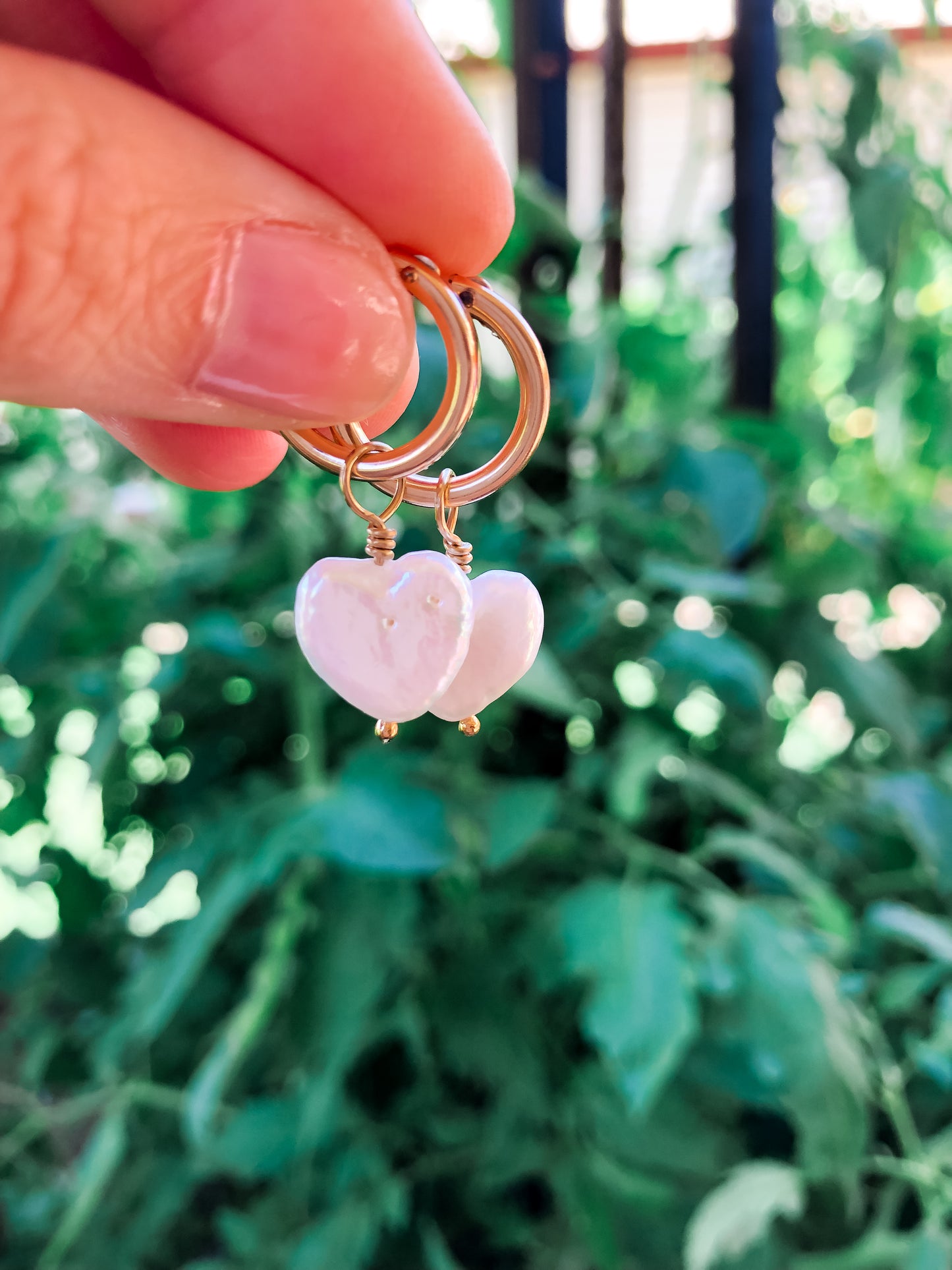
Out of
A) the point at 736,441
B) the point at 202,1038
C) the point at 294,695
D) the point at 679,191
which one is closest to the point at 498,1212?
the point at 202,1038

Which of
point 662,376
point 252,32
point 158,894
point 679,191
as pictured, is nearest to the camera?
point 252,32

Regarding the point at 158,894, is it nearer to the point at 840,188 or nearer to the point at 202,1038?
the point at 202,1038

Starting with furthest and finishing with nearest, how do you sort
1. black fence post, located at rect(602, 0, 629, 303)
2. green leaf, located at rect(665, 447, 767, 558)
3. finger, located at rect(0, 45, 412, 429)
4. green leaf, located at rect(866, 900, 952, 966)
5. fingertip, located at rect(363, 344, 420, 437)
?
Answer: black fence post, located at rect(602, 0, 629, 303), green leaf, located at rect(665, 447, 767, 558), green leaf, located at rect(866, 900, 952, 966), fingertip, located at rect(363, 344, 420, 437), finger, located at rect(0, 45, 412, 429)

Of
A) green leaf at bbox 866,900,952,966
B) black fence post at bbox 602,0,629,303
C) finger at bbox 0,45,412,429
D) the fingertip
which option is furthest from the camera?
black fence post at bbox 602,0,629,303

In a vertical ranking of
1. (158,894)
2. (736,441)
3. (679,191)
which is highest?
(679,191)

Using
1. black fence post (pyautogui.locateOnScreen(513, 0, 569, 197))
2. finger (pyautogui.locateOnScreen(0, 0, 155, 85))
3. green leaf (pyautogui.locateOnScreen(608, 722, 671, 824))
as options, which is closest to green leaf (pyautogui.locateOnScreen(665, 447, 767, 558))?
green leaf (pyautogui.locateOnScreen(608, 722, 671, 824))

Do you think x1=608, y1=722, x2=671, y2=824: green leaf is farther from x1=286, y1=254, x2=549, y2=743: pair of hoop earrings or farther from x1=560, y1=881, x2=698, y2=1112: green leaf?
x1=286, y1=254, x2=549, y2=743: pair of hoop earrings

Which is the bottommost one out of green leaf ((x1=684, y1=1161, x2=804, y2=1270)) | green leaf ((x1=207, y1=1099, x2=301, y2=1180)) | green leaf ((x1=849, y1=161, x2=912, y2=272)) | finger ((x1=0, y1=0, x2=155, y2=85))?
green leaf ((x1=207, y1=1099, x2=301, y2=1180))
